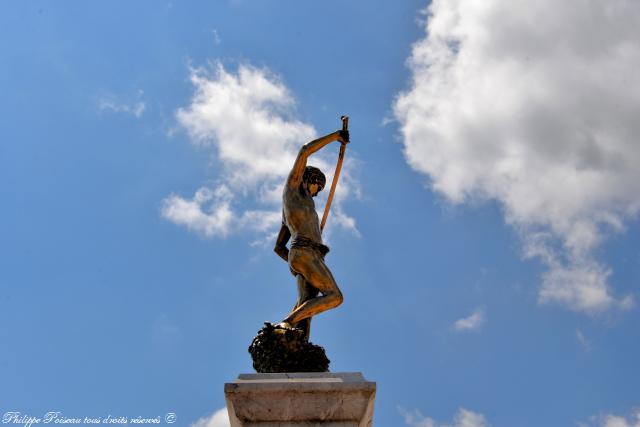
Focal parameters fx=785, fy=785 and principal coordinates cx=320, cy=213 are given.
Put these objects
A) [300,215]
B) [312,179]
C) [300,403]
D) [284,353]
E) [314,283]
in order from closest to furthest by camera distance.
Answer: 1. [300,403]
2. [284,353]
3. [314,283]
4. [300,215]
5. [312,179]

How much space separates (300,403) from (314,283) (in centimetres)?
229

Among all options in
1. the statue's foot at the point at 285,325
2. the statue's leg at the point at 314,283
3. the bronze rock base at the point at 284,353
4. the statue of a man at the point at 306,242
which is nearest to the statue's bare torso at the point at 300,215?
the statue of a man at the point at 306,242

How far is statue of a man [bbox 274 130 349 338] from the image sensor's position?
10523 millimetres

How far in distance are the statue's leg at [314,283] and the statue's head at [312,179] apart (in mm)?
1066

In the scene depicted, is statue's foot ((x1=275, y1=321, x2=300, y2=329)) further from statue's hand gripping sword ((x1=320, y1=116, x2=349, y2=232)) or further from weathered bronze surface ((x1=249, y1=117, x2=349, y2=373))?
statue's hand gripping sword ((x1=320, y1=116, x2=349, y2=232))

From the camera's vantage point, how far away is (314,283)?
10742mm

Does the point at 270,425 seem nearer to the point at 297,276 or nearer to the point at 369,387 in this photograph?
the point at 369,387

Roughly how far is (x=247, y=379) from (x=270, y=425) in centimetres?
63

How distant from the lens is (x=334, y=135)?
1154 cm

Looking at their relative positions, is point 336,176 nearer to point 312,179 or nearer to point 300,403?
point 312,179

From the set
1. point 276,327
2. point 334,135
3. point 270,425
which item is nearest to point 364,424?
point 270,425

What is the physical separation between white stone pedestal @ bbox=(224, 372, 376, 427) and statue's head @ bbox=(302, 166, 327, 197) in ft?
11.4

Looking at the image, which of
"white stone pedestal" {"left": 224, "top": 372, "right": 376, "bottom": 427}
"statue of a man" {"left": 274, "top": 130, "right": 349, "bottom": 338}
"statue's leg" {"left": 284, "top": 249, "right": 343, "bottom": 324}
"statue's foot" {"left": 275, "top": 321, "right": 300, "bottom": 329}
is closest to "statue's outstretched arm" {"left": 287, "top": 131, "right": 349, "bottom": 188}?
"statue of a man" {"left": 274, "top": 130, "right": 349, "bottom": 338}

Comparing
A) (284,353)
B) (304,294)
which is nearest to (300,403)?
(284,353)
